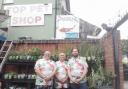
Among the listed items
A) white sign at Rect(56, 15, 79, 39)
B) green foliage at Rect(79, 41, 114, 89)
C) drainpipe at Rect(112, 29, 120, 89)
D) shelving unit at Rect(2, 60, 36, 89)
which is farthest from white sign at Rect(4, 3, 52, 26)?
drainpipe at Rect(112, 29, 120, 89)

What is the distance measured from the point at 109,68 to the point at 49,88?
81.0 inches

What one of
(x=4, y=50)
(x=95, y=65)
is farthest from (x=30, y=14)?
(x=95, y=65)

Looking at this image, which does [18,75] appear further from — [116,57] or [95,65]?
[116,57]

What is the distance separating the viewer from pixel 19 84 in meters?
10.0

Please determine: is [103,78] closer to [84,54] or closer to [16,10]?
[84,54]

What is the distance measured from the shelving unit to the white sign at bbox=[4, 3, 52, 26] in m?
3.28

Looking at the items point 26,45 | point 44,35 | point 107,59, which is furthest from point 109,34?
point 44,35

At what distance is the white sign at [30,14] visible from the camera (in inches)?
508

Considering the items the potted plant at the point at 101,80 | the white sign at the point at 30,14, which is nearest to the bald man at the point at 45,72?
the potted plant at the point at 101,80

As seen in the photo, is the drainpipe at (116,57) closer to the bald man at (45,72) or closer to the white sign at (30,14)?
the bald man at (45,72)

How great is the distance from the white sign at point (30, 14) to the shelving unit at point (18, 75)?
10.8 feet

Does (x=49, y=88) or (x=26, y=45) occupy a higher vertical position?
(x=26, y=45)

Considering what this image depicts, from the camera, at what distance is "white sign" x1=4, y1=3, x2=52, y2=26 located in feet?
42.3

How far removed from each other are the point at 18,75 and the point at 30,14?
161 inches
